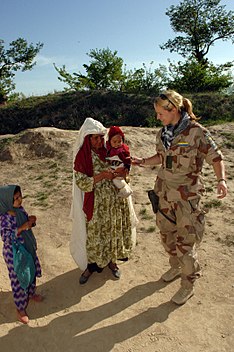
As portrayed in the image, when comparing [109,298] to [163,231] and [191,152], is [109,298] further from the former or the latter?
[191,152]

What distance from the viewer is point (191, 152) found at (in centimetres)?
325

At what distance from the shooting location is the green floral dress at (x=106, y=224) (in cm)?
379

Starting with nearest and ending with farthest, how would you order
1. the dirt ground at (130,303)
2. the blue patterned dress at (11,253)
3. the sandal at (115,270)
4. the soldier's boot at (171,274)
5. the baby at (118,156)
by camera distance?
1. the dirt ground at (130,303)
2. the blue patterned dress at (11,253)
3. the baby at (118,156)
4. the soldier's boot at (171,274)
5. the sandal at (115,270)

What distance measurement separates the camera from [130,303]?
374 cm

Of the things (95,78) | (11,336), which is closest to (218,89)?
(95,78)

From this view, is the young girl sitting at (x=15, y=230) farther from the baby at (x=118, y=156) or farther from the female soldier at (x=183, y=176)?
the female soldier at (x=183, y=176)

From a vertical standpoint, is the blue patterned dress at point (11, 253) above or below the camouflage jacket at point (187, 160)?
below

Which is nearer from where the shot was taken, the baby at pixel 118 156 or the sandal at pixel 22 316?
the sandal at pixel 22 316

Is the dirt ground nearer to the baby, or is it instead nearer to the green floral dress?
the green floral dress

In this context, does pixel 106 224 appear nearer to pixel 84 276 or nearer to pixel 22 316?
pixel 84 276

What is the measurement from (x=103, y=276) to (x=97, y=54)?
1563cm

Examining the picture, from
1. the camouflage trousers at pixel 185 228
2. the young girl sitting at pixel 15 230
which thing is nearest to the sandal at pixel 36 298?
the young girl sitting at pixel 15 230

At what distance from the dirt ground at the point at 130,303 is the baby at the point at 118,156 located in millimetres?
1235

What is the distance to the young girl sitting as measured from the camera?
3291mm
